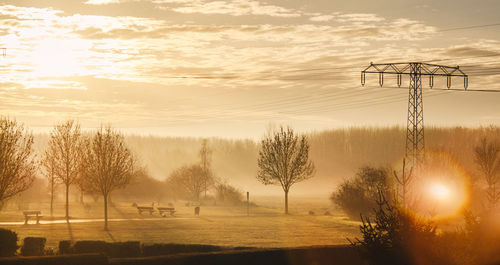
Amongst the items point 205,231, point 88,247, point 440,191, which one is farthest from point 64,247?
point 440,191

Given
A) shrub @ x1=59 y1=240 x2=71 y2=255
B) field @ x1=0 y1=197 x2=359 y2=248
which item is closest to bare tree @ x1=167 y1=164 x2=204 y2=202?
field @ x1=0 y1=197 x2=359 y2=248

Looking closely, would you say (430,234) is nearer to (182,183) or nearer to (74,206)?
(74,206)

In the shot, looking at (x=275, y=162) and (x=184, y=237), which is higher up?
(x=275, y=162)

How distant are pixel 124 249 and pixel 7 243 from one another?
6.31 meters

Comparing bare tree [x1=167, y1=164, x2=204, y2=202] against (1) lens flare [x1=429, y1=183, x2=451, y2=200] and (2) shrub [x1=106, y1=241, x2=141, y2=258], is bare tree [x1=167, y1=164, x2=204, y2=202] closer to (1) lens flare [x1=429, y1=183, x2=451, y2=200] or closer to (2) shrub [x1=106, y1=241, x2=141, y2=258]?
(1) lens flare [x1=429, y1=183, x2=451, y2=200]

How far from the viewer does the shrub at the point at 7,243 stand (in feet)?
80.1

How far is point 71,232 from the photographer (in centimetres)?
4153

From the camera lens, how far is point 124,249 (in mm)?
22062

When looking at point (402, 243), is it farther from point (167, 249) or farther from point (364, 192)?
point (364, 192)

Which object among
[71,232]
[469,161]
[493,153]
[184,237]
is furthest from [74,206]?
[469,161]

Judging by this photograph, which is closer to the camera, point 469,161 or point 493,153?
point 493,153

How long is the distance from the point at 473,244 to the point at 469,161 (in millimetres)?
136959

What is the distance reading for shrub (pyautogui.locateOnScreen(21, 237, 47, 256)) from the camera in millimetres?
25094

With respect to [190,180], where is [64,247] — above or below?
below
